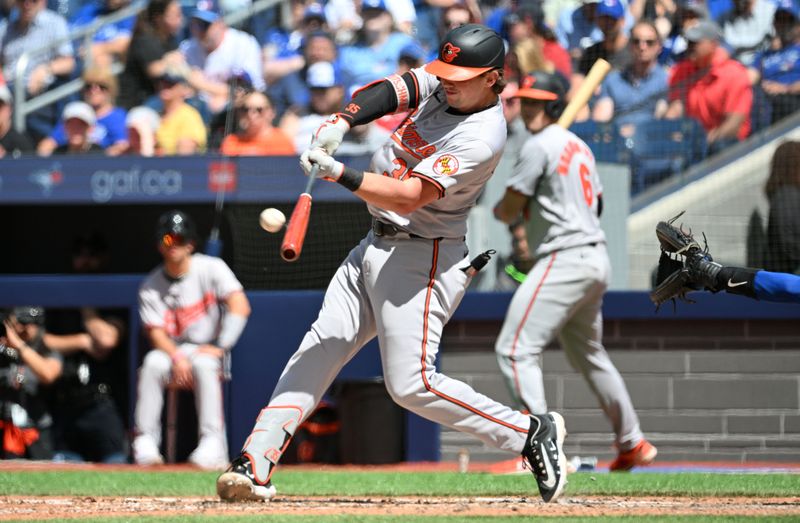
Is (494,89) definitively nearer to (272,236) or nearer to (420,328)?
(420,328)

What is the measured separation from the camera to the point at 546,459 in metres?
4.73

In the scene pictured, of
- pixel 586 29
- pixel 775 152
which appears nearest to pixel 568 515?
pixel 775 152

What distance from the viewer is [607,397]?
654 centimetres

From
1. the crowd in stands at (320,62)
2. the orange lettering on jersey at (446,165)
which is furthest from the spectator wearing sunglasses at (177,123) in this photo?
the orange lettering on jersey at (446,165)

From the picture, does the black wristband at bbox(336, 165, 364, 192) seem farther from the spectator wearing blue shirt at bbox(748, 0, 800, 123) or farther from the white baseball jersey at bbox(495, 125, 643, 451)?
the spectator wearing blue shirt at bbox(748, 0, 800, 123)

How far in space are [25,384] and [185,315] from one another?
111 centimetres

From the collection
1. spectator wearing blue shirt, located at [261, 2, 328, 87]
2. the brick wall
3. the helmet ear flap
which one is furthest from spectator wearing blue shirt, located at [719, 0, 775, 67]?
spectator wearing blue shirt, located at [261, 2, 328, 87]

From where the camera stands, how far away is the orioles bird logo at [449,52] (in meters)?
4.61

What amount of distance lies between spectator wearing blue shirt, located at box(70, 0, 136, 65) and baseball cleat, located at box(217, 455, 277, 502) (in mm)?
6210

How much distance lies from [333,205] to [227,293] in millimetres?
1269

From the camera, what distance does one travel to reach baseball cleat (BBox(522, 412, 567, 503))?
473 centimetres

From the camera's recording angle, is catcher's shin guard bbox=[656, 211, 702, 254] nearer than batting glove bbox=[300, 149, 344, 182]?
No

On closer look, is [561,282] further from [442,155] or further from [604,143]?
[604,143]

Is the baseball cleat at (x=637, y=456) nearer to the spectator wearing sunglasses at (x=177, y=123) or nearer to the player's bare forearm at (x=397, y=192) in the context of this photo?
the player's bare forearm at (x=397, y=192)
